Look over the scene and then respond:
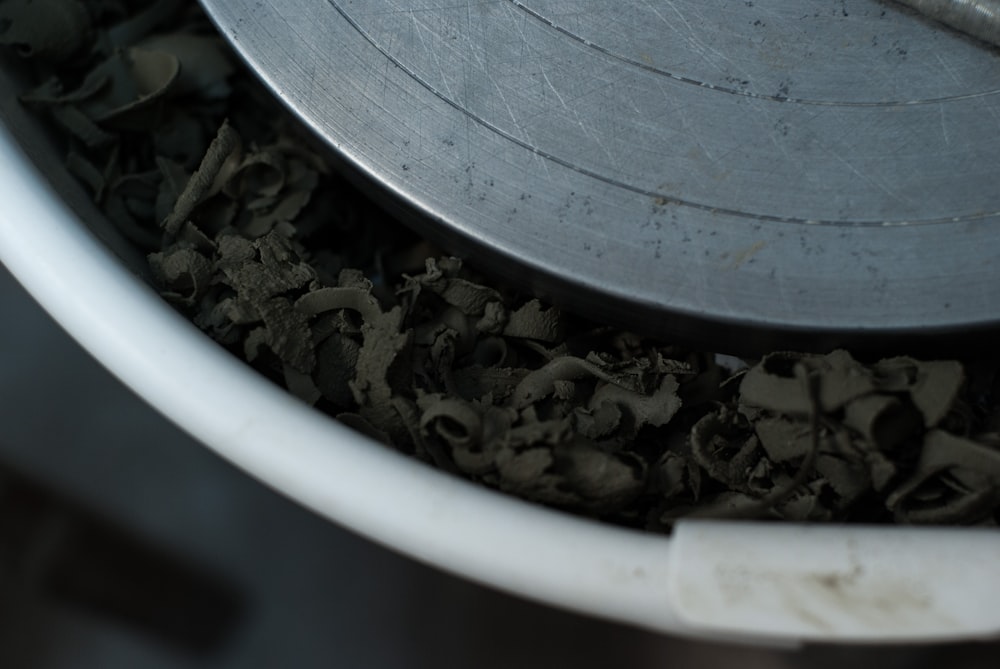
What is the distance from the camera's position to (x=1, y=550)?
4.42ft

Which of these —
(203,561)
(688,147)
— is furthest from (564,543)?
(203,561)

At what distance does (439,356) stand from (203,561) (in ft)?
2.19

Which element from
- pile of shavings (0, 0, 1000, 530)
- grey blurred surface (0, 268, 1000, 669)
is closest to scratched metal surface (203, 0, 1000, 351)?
pile of shavings (0, 0, 1000, 530)

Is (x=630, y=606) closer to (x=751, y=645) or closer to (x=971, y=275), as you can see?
(x=751, y=645)

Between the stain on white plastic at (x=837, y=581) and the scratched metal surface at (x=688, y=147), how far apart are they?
0.17m

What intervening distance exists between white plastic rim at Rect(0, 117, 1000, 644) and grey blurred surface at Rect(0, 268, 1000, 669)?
50cm

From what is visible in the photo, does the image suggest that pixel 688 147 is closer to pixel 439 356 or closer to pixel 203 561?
pixel 439 356

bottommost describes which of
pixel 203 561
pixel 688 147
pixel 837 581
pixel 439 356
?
pixel 203 561

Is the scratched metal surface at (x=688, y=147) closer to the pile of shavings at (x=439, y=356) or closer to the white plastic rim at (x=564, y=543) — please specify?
the pile of shavings at (x=439, y=356)

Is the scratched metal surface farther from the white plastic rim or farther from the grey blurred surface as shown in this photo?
the grey blurred surface

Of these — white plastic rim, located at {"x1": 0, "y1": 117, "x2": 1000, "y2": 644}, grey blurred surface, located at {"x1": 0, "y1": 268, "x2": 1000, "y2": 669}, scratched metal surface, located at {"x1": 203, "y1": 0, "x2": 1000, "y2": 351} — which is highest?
scratched metal surface, located at {"x1": 203, "y1": 0, "x2": 1000, "y2": 351}

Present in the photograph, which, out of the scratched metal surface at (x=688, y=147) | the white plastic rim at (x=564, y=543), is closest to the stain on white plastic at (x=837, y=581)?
the white plastic rim at (x=564, y=543)

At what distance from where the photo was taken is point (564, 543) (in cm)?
60

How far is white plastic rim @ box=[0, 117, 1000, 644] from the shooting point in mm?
570
